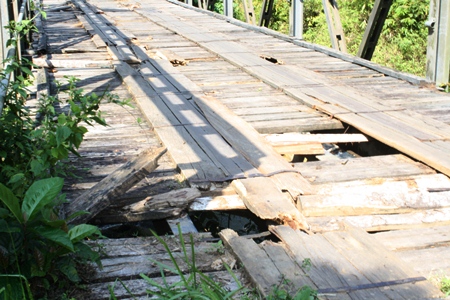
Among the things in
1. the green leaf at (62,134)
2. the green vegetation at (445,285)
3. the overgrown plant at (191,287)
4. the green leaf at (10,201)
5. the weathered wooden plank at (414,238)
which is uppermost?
the green leaf at (62,134)

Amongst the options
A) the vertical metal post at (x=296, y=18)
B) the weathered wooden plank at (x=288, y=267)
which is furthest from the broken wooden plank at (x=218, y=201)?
the vertical metal post at (x=296, y=18)

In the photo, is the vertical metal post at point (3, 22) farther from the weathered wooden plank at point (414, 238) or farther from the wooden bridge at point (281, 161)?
the weathered wooden plank at point (414, 238)

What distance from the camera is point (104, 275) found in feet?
8.27

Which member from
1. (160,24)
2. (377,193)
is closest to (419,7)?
(160,24)

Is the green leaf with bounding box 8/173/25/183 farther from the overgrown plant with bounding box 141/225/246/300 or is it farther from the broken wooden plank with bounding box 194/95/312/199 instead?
the broken wooden plank with bounding box 194/95/312/199

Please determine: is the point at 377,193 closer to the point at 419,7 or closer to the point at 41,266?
the point at 41,266

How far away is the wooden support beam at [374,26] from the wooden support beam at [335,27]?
0.58 m

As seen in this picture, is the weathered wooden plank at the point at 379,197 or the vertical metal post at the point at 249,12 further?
the vertical metal post at the point at 249,12

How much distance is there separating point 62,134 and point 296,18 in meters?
6.78

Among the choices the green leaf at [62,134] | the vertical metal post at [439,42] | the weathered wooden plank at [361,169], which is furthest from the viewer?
the vertical metal post at [439,42]

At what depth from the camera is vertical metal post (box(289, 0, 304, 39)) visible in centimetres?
878

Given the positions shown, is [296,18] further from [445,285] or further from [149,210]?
[445,285]

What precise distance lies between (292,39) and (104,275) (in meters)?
6.70

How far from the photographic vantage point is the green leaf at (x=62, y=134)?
259cm
